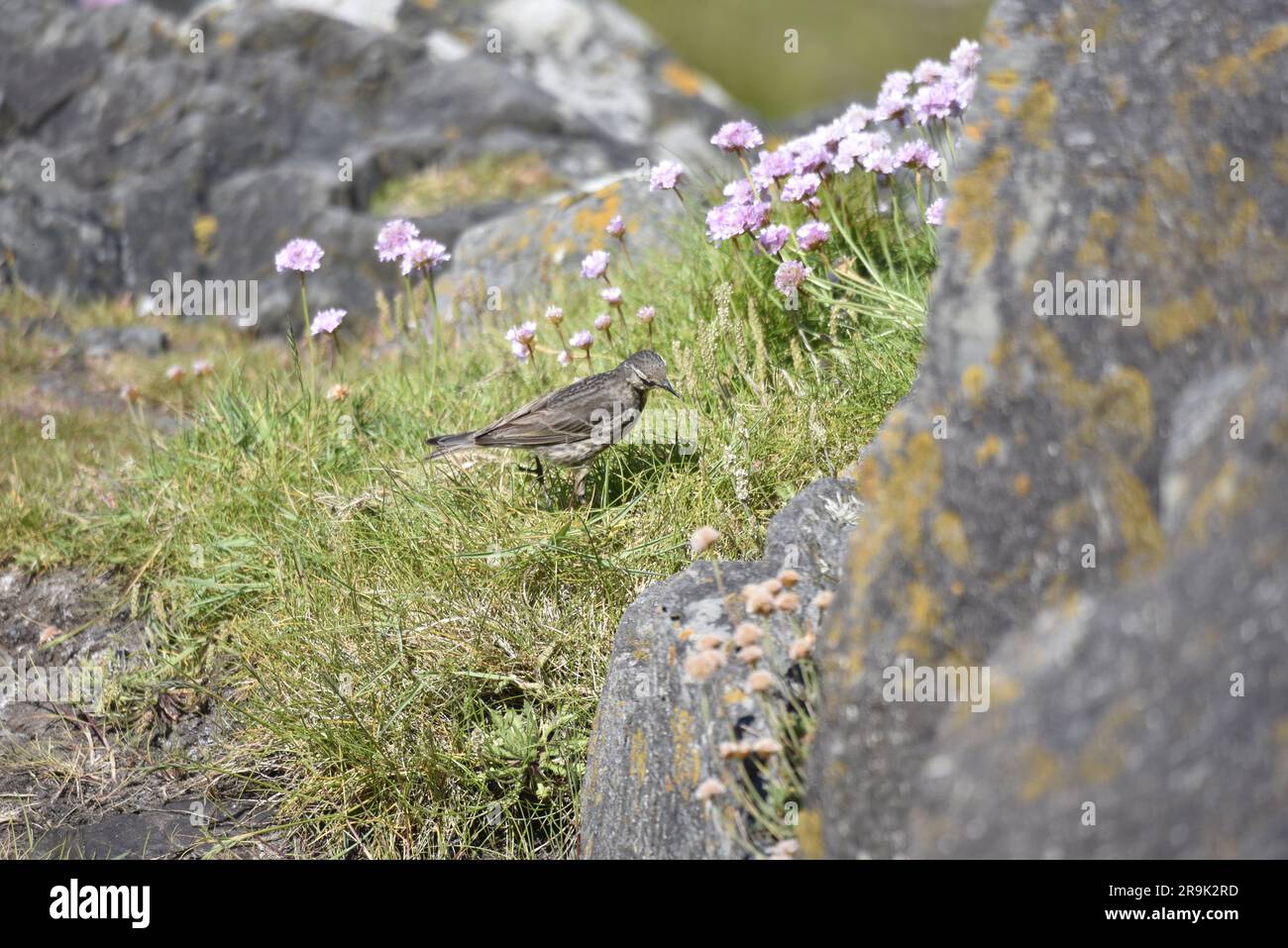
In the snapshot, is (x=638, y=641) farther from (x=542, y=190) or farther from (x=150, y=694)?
(x=542, y=190)

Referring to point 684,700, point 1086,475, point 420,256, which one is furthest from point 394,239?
point 1086,475

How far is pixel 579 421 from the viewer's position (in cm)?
454

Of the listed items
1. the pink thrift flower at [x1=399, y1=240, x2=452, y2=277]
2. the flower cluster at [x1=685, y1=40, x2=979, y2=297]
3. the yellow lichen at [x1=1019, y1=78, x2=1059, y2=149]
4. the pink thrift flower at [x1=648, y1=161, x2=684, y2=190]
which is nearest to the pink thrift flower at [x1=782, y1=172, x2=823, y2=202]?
the flower cluster at [x1=685, y1=40, x2=979, y2=297]

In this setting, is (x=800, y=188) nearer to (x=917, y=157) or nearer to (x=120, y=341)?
(x=917, y=157)

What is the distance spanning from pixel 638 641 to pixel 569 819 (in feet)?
2.51

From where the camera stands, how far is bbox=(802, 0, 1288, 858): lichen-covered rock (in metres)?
1.89

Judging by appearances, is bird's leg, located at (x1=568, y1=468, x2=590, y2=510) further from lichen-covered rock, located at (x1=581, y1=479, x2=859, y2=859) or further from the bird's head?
lichen-covered rock, located at (x1=581, y1=479, x2=859, y2=859)

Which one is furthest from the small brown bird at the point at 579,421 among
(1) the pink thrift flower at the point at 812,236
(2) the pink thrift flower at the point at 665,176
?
(2) the pink thrift flower at the point at 665,176

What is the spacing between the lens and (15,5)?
1443 centimetres

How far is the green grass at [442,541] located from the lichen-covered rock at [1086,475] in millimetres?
1659

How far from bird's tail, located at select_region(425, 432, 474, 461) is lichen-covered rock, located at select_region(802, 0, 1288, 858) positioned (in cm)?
233
